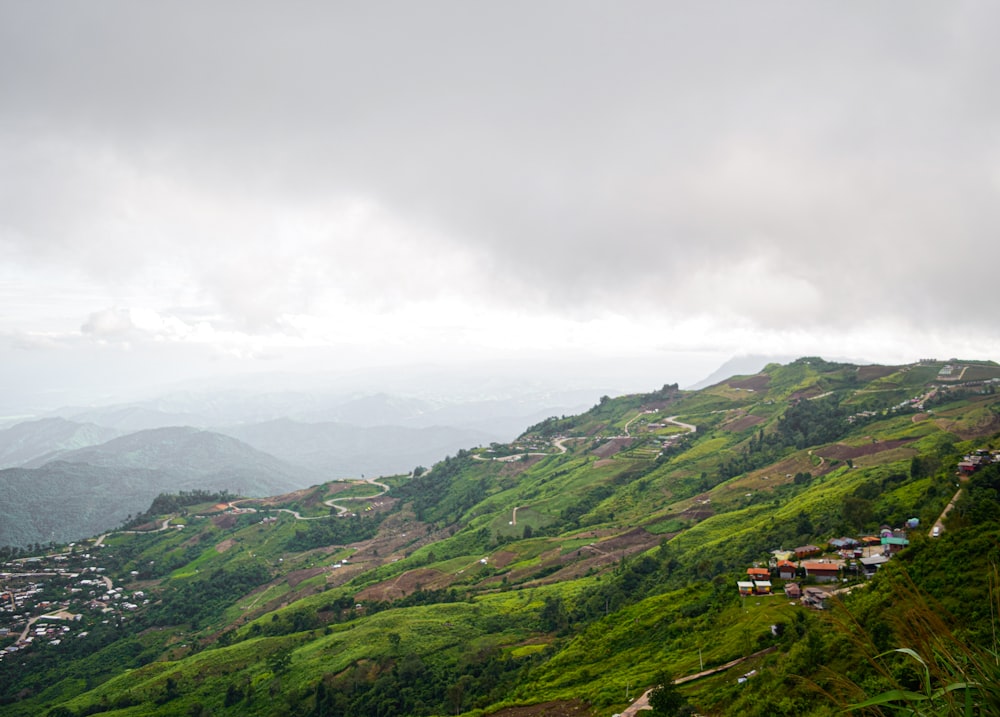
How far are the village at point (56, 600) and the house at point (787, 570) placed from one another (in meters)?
154

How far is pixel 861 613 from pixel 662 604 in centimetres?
3003

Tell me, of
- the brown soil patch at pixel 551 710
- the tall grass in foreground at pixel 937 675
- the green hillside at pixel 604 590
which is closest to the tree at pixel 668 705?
the green hillside at pixel 604 590

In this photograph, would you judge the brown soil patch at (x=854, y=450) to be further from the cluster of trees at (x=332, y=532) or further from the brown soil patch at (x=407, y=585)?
the cluster of trees at (x=332, y=532)

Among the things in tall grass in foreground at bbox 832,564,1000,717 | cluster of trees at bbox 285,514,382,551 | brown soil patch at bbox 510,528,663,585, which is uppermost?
tall grass in foreground at bbox 832,564,1000,717

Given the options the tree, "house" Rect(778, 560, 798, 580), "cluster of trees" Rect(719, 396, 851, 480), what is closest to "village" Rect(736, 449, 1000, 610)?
"house" Rect(778, 560, 798, 580)

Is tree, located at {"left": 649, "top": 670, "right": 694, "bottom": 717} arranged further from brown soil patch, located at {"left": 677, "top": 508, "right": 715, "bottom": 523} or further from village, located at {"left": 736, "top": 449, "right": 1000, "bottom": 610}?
brown soil patch, located at {"left": 677, "top": 508, "right": 715, "bottom": 523}

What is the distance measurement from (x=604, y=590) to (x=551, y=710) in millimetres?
37905

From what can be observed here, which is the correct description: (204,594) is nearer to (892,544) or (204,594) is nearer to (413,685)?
(413,685)

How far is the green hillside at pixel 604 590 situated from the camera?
36469mm

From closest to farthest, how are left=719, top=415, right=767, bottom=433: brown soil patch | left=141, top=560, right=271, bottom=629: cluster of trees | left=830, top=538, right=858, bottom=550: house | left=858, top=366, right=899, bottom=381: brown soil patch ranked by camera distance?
left=830, top=538, right=858, bottom=550: house
left=141, top=560, right=271, bottom=629: cluster of trees
left=719, top=415, right=767, bottom=433: brown soil patch
left=858, top=366, right=899, bottom=381: brown soil patch

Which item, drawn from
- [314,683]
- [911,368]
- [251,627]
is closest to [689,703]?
[314,683]

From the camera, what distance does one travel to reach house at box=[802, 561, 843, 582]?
5303 cm

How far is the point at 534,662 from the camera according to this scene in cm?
6775

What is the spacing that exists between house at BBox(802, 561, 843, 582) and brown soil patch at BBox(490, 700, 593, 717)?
26.1 m
